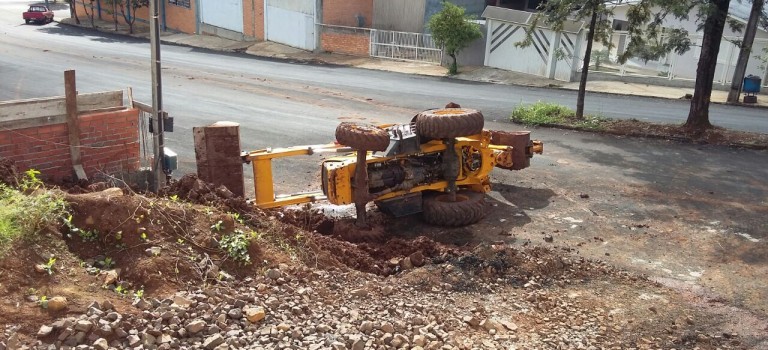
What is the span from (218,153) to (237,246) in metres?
2.29

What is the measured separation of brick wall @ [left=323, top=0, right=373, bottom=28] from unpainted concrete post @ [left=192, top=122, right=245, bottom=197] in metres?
25.2

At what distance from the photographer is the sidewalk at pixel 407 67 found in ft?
76.6

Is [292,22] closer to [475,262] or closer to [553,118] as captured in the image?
[553,118]

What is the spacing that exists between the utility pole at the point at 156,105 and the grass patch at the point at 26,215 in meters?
2.39

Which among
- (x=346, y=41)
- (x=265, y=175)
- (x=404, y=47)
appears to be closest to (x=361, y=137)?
(x=265, y=175)

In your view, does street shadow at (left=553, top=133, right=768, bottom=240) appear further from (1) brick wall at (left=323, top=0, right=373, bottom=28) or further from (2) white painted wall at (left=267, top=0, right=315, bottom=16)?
(2) white painted wall at (left=267, top=0, right=315, bottom=16)

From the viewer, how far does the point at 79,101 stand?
28.3 feet

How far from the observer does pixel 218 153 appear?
27.7ft

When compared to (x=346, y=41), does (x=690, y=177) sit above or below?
below

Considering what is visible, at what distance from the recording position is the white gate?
119 feet

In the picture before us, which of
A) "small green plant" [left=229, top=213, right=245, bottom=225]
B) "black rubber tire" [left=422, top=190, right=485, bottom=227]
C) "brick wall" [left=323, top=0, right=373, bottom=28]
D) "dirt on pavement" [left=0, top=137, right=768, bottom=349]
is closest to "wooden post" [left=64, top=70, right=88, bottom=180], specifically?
"dirt on pavement" [left=0, top=137, right=768, bottom=349]

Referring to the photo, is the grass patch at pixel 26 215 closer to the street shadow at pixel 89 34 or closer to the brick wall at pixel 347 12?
the brick wall at pixel 347 12

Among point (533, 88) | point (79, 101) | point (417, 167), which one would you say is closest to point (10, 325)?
point (79, 101)

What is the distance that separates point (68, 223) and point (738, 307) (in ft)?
21.6
